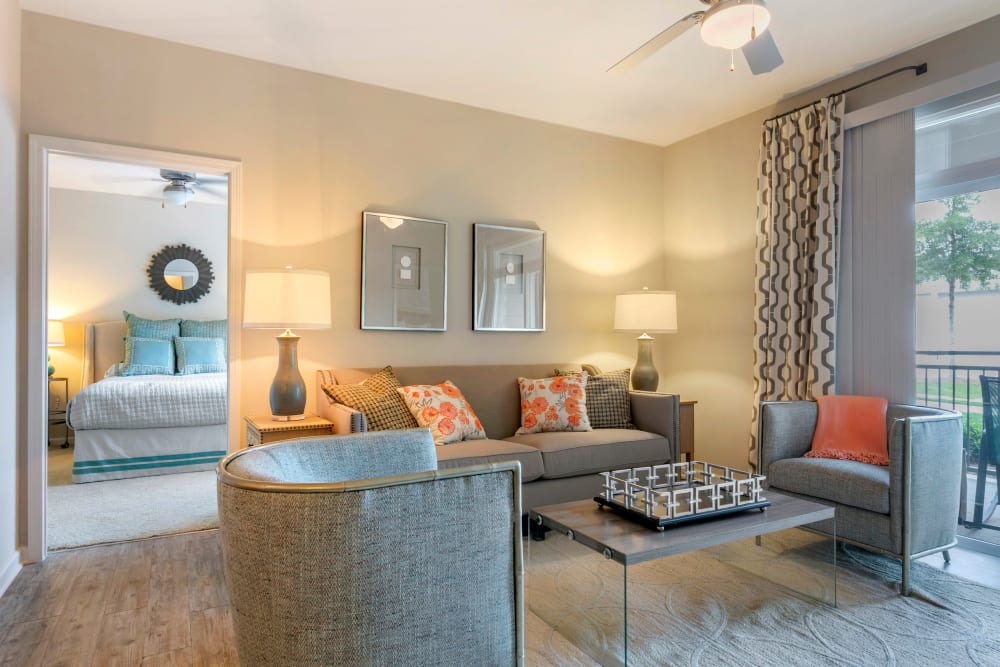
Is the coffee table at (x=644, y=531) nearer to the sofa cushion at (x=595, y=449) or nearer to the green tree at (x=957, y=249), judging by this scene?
the sofa cushion at (x=595, y=449)

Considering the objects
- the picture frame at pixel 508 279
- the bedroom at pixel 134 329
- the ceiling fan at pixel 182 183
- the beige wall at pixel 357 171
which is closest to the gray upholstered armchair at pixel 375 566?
the beige wall at pixel 357 171

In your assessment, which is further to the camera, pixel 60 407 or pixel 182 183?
pixel 60 407

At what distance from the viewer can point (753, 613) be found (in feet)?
7.47

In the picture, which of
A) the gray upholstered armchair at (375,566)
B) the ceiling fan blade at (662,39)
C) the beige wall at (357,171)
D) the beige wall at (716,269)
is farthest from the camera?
the beige wall at (716,269)

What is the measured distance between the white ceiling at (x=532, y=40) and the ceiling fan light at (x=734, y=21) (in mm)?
664

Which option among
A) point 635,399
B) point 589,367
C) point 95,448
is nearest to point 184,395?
point 95,448

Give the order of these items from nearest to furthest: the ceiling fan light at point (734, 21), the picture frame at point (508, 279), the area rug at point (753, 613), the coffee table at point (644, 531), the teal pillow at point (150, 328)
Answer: the coffee table at point (644, 531) → the area rug at point (753, 613) → the ceiling fan light at point (734, 21) → the picture frame at point (508, 279) → the teal pillow at point (150, 328)

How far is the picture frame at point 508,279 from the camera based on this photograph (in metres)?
4.02

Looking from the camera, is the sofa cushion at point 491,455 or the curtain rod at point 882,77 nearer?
the sofa cushion at point 491,455

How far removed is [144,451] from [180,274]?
7.99 ft

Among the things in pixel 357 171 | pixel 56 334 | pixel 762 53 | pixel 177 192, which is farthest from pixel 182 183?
pixel 762 53

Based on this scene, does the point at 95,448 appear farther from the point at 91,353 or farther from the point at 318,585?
the point at 318,585

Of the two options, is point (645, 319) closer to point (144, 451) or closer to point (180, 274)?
point (144, 451)

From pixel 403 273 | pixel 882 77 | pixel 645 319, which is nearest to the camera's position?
pixel 882 77
